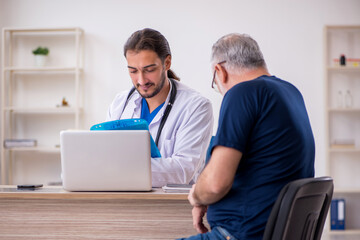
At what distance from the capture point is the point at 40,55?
A: 202 inches

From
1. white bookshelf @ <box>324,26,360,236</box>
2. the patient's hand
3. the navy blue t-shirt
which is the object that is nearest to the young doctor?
the patient's hand

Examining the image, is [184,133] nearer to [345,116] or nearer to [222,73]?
[222,73]

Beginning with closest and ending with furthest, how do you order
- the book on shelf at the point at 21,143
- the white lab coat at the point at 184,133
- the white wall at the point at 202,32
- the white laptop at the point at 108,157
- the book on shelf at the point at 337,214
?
the white laptop at the point at 108,157 < the white lab coat at the point at 184,133 < the book on shelf at the point at 337,214 < the book on shelf at the point at 21,143 < the white wall at the point at 202,32

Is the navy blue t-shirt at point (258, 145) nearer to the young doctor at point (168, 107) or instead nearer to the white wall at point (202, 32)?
the young doctor at point (168, 107)

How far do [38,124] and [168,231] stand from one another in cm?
358

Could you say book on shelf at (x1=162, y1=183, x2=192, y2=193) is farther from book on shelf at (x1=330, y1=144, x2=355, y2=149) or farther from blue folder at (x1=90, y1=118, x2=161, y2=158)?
book on shelf at (x1=330, y1=144, x2=355, y2=149)

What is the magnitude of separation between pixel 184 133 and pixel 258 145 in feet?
3.33

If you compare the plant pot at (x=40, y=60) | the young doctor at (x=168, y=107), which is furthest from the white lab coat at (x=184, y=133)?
the plant pot at (x=40, y=60)

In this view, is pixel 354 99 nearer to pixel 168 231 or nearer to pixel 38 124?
pixel 38 124

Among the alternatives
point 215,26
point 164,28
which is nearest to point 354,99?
point 215,26

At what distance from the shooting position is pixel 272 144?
4.92 feet

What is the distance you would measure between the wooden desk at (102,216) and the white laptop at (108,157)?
0.12m

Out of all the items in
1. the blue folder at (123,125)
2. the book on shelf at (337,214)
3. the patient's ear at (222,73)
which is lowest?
the book on shelf at (337,214)

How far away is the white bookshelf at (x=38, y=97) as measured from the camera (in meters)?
5.26
